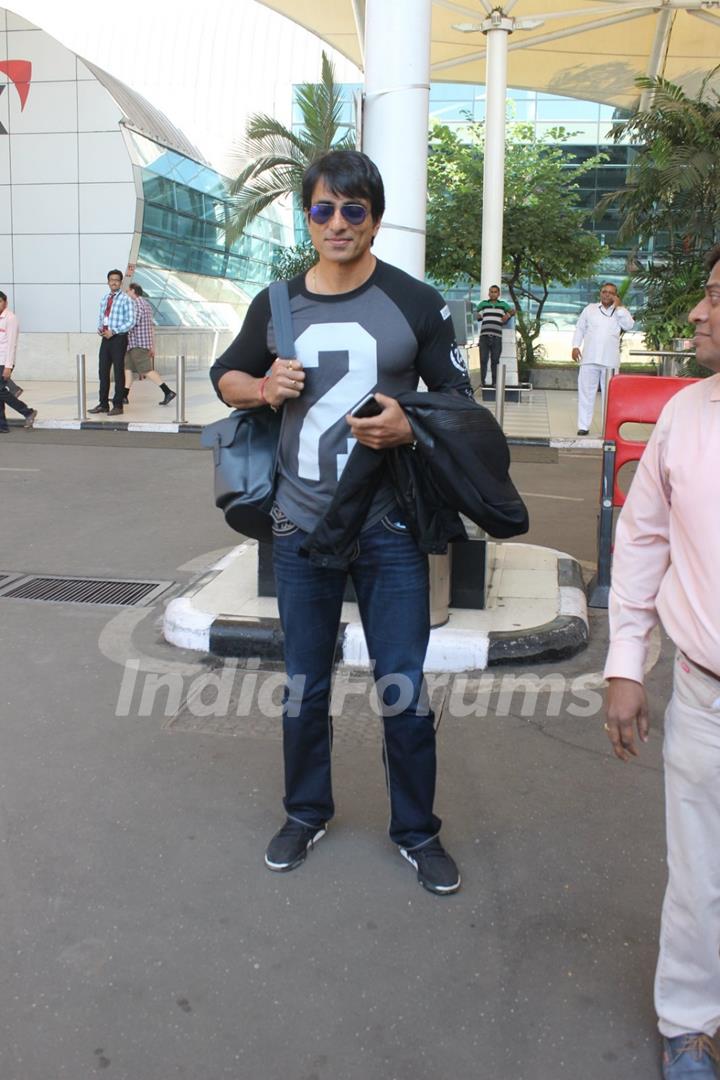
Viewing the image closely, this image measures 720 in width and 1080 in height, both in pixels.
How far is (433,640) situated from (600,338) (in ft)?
31.7

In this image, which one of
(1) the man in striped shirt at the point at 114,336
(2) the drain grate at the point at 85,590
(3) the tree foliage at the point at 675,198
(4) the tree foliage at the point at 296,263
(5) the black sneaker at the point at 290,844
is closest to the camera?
(5) the black sneaker at the point at 290,844

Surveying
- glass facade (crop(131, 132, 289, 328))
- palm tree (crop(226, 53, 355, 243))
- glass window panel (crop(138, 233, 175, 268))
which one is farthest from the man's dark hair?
glass window panel (crop(138, 233, 175, 268))

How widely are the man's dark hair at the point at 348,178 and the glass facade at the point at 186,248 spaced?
20.1 metres

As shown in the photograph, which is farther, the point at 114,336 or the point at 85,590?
the point at 114,336

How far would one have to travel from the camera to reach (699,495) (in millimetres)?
2260

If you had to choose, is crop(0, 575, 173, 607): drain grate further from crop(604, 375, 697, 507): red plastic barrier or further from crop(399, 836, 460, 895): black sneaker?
crop(399, 836, 460, 895): black sneaker

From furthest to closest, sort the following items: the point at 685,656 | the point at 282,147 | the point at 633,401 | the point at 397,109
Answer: the point at 282,147
the point at 633,401
the point at 397,109
the point at 685,656

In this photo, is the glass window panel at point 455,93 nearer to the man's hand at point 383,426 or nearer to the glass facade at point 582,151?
the glass facade at point 582,151

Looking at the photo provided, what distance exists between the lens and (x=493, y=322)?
19281mm

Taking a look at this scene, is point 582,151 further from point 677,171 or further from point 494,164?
point 677,171

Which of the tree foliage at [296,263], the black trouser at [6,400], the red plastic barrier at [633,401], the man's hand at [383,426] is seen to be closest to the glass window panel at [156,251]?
the tree foliage at [296,263]

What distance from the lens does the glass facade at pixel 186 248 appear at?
79.2ft

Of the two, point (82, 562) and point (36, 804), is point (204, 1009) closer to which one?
point (36, 804)

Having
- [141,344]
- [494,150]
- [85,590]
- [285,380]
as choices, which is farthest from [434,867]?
[494,150]
